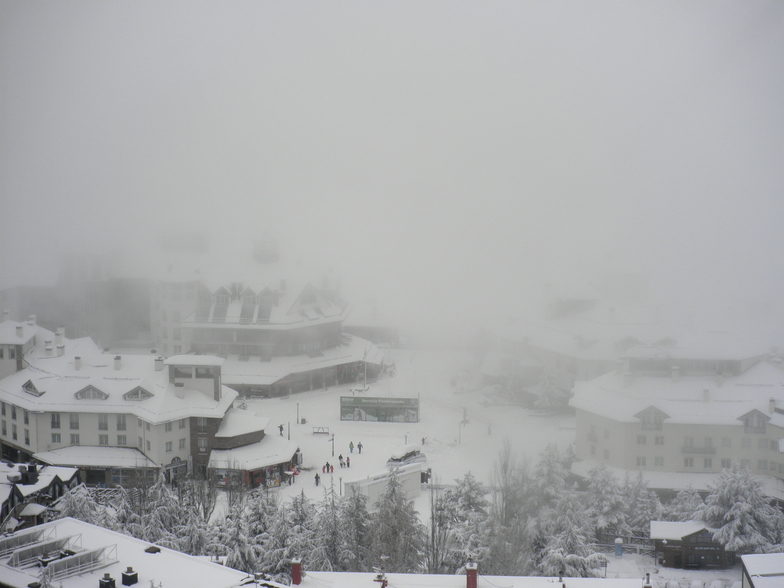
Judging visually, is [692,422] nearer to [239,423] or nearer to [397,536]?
[397,536]

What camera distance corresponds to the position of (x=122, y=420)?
7.90 meters

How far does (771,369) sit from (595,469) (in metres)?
2.40

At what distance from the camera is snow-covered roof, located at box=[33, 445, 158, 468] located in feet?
24.8

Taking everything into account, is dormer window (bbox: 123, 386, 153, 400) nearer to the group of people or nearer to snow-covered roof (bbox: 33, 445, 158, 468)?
snow-covered roof (bbox: 33, 445, 158, 468)

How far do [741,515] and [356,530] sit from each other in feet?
12.3

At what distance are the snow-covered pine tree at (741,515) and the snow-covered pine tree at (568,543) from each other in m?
1.23

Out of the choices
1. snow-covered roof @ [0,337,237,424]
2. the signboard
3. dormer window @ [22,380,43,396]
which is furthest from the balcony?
dormer window @ [22,380,43,396]

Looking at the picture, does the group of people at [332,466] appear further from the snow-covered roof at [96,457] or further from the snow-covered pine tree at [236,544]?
the snow-covered roof at [96,457]

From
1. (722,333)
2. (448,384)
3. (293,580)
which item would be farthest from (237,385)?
(722,333)

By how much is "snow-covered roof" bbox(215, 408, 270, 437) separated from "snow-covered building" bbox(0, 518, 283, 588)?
2513 mm

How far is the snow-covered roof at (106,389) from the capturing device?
7898 mm

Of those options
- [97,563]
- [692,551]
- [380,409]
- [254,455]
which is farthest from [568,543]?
[97,563]

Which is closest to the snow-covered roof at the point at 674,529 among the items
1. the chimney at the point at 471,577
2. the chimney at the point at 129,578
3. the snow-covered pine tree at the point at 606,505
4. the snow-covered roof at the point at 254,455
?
the snow-covered pine tree at the point at 606,505

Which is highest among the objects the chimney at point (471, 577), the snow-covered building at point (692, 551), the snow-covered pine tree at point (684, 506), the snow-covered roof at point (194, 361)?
the snow-covered roof at point (194, 361)
